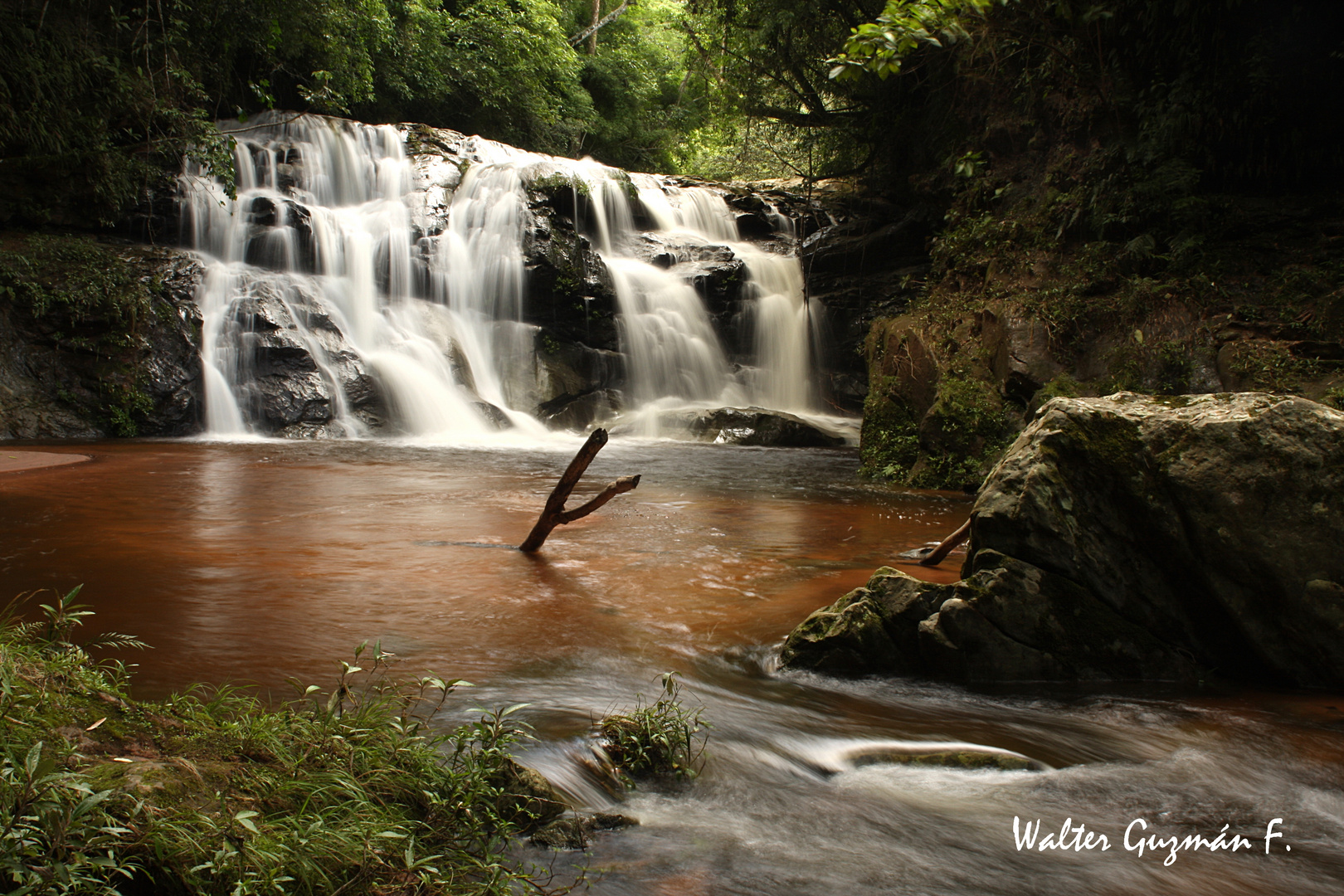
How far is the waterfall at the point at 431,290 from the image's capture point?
44.9 ft

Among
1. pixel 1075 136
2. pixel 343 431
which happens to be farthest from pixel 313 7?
pixel 1075 136

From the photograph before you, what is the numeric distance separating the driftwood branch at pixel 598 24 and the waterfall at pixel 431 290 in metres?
12.0

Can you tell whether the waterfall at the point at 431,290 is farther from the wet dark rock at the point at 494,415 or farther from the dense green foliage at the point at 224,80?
A: the dense green foliage at the point at 224,80

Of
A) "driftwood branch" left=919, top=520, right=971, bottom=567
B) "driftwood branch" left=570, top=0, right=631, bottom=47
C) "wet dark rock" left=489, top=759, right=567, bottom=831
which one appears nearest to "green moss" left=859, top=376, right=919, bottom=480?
"driftwood branch" left=919, top=520, right=971, bottom=567

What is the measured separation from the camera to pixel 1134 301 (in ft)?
29.7

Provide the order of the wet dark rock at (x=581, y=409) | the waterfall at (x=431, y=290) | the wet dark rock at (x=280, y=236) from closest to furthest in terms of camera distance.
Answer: the waterfall at (x=431, y=290) < the wet dark rock at (x=280, y=236) < the wet dark rock at (x=581, y=409)

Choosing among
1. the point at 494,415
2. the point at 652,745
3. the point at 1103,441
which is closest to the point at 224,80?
the point at 494,415

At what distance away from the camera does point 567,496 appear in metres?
5.31

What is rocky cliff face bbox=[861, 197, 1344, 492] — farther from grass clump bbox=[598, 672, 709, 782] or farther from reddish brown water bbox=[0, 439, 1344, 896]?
grass clump bbox=[598, 672, 709, 782]

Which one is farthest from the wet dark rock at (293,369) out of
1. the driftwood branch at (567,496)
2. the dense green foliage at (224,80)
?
the driftwood branch at (567,496)

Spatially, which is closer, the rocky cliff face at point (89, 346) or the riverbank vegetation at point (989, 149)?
the riverbank vegetation at point (989, 149)

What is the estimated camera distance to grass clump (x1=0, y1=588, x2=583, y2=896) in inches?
60.2

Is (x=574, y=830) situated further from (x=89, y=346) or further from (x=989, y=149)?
(x=989, y=149)

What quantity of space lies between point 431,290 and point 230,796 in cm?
1580
